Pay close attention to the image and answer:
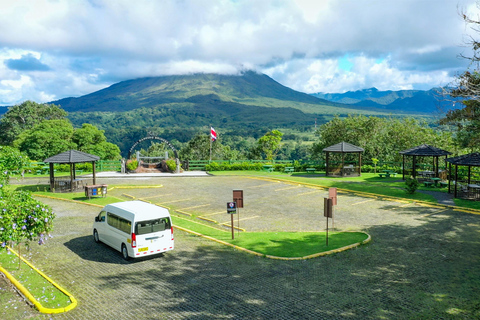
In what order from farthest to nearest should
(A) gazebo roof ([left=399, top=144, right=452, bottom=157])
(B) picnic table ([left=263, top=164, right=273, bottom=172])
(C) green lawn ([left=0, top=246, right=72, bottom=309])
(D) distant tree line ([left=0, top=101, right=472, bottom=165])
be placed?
(B) picnic table ([left=263, top=164, right=273, bottom=172]) → (D) distant tree line ([left=0, top=101, right=472, bottom=165]) → (A) gazebo roof ([left=399, top=144, right=452, bottom=157]) → (C) green lawn ([left=0, top=246, right=72, bottom=309])

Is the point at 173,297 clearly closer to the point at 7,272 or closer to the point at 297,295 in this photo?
the point at 297,295

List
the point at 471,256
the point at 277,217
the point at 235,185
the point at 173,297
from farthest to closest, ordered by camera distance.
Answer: the point at 235,185, the point at 277,217, the point at 471,256, the point at 173,297

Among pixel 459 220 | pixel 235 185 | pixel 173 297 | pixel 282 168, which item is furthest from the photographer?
pixel 282 168

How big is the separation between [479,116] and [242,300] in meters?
18.1

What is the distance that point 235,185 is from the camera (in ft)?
96.2

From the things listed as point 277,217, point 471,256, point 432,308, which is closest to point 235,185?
point 277,217

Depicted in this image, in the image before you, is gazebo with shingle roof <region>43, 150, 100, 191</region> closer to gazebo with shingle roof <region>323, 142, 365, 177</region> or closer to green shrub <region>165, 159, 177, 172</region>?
green shrub <region>165, 159, 177, 172</region>

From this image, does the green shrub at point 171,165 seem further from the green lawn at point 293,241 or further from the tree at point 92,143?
the green lawn at point 293,241

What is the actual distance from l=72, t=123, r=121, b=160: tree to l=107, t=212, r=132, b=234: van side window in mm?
41748

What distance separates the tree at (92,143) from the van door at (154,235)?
143ft

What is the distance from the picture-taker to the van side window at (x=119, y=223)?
12.0 meters

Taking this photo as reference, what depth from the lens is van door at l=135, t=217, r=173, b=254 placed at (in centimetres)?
1172

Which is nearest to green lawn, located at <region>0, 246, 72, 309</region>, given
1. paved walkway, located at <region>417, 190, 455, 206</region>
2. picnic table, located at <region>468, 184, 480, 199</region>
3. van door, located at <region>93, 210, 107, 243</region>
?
van door, located at <region>93, 210, 107, 243</region>

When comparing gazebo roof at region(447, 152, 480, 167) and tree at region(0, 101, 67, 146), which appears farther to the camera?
tree at region(0, 101, 67, 146)
